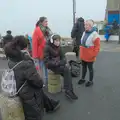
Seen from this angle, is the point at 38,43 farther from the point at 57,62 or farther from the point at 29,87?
the point at 29,87

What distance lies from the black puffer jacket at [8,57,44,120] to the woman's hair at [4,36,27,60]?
0.33 feet

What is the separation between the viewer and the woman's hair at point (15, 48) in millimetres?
3209

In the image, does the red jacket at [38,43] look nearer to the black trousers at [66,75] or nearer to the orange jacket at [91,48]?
the black trousers at [66,75]

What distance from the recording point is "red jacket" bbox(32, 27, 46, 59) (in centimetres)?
503

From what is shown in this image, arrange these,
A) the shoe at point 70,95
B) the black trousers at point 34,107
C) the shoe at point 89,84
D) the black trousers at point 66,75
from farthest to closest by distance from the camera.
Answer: the shoe at point 89,84, the shoe at point 70,95, the black trousers at point 66,75, the black trousers at point 34,107

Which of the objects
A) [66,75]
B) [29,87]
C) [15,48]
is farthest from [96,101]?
[15,48]

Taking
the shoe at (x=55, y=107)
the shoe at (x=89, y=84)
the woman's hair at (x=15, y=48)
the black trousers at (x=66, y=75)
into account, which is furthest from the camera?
the shoe at (x=89, y=84)

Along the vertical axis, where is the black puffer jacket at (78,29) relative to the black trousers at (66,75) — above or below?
above

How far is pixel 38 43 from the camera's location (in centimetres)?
513

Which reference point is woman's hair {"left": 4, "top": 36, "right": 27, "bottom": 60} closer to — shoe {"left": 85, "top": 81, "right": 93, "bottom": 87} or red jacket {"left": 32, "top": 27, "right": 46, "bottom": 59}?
red jacket {"left": 32, "top": 27, "right": 46, "bottom": 59}

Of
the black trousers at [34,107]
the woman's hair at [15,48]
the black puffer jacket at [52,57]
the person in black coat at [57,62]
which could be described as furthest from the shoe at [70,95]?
the woman's hair at [15,48]

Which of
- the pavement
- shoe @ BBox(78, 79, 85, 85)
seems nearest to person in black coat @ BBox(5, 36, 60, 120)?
the pavement

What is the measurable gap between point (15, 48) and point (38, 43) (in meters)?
1.92

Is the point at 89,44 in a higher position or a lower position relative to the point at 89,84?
higher
